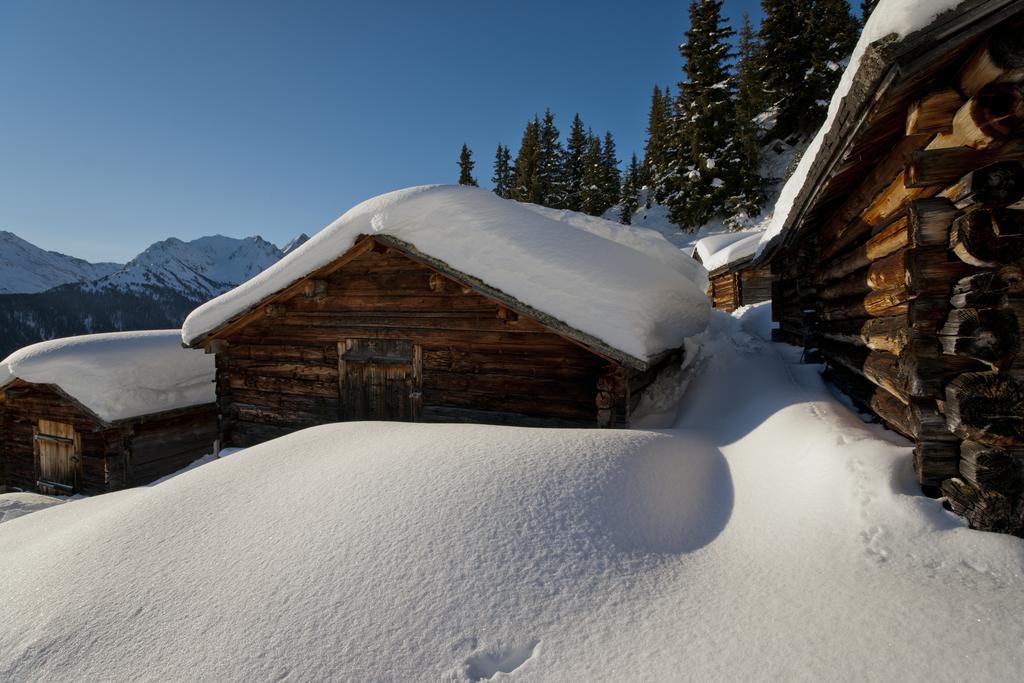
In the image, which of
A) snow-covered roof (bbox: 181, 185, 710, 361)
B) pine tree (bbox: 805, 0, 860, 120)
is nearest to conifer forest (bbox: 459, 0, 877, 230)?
pine tree (bbox: 805, 0, 860, 120)

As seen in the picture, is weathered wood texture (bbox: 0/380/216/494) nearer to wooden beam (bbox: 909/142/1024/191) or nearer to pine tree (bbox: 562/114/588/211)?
wooden beam (bbox: 909/142/1024/191)

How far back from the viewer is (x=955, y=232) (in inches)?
105

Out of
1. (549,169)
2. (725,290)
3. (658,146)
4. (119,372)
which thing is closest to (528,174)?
(549,169)

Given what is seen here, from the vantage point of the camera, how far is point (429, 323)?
277 inches

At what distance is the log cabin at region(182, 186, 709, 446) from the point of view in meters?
5.73

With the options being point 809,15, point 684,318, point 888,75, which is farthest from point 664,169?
point 888,75

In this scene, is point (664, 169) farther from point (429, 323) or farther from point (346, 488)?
point (346, 488)

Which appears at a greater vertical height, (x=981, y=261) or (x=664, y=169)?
(x=664, y=169)

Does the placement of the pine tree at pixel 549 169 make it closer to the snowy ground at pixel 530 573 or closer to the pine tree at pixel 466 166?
the pine tree at pixel 466 166

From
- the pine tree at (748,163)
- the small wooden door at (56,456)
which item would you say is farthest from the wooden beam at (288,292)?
the pine tree at (748,163)

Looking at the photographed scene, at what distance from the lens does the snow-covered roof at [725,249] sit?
49.6 feet

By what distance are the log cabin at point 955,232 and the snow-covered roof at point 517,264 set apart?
2.53m

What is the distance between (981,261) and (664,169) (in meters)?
41.0

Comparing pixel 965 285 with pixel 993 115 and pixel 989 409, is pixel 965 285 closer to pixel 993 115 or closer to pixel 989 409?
pixel 989 409
